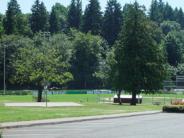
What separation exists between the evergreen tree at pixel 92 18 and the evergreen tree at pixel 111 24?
7.34 feet

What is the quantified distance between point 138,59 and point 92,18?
4400 inches

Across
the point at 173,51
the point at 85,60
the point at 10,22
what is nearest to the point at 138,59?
the point at 85,60

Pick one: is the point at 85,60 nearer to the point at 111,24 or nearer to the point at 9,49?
the point at 9,49

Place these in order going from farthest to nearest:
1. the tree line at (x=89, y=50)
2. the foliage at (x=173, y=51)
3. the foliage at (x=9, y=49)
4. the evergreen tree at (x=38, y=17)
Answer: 1. the foliage at (x=173, y=51)
2. the evergreen tree at (x=38, y=17)
3. the foliage at (x=9, y=49)
4. the tree line at (x=89, y=50)

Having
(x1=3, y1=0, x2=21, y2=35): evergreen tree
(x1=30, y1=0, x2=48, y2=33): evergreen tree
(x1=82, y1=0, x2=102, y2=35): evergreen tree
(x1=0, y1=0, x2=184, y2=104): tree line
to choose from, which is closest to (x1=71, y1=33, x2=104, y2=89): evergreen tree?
(x1=0, y1=0, x2=184, y2=104): tree line

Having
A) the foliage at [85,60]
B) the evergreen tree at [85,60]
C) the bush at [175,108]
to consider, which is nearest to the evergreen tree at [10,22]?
the foliage at [85,60]

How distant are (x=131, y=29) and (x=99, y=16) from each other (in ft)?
367

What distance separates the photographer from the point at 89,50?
14188cm

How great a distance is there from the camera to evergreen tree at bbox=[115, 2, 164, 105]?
63188 millimetres

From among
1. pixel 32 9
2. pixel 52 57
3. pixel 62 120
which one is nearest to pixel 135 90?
pixel 52 57

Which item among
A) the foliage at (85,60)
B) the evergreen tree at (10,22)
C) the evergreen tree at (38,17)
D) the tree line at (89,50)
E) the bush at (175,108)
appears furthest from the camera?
the evergreen tree at (38,17)

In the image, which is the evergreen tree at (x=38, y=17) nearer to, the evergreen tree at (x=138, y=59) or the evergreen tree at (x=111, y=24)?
the evergreen tree at (x=111, y=24)

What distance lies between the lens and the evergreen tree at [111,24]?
6865 inches

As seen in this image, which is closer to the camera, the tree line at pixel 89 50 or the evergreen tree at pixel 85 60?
the tree line at pixel 89 50
